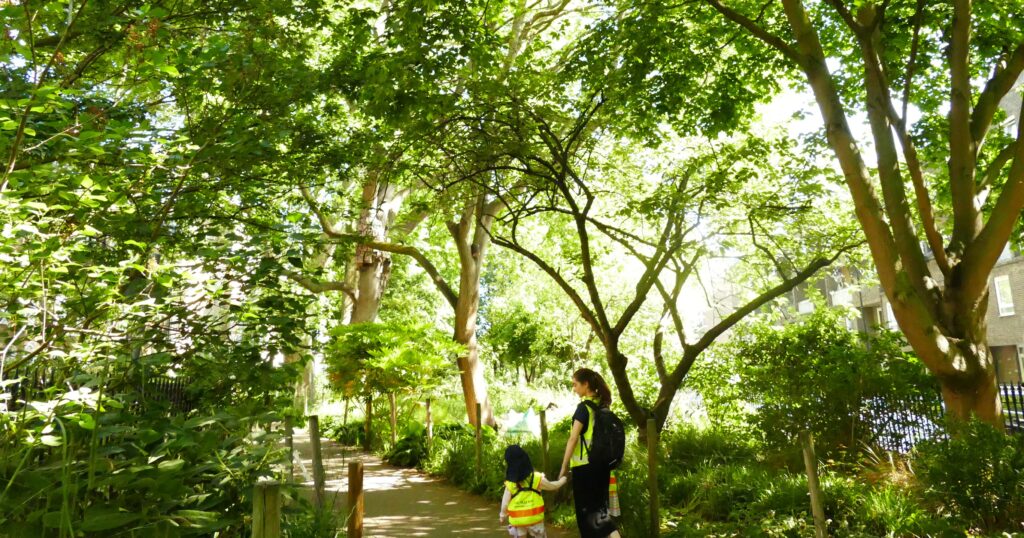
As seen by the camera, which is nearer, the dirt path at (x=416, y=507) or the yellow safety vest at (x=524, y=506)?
the yellow safety vest at (x=524, y=506)

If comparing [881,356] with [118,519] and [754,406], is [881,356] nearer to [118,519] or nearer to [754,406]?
[754,406]

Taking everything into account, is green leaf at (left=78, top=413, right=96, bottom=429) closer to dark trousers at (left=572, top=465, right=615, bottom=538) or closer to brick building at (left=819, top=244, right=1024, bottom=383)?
dark trousers at (left=572, top=465, right=615, bottom=538)

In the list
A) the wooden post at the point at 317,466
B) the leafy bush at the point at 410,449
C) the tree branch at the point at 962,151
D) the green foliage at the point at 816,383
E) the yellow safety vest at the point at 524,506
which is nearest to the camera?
the yellow safety vest at the point at 524,506

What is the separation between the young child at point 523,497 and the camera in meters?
6.63

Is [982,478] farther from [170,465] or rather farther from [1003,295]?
[1003,295]

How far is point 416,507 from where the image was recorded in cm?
1041

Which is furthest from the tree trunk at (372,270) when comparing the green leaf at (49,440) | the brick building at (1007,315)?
the brick building at (1007,315)

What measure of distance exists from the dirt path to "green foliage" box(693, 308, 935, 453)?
4.60m

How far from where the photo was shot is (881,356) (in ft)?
38.1

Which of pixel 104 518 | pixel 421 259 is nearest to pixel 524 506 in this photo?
pixel 104 518

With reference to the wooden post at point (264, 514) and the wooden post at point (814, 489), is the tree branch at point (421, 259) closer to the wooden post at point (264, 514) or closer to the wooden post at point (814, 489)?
the wooden post at point (814, 489)

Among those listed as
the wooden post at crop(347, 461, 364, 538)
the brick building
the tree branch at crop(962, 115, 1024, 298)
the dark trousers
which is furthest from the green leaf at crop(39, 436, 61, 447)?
the brick building

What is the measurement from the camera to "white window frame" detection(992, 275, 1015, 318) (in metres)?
28.3

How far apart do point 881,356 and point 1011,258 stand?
21205 millimetres
